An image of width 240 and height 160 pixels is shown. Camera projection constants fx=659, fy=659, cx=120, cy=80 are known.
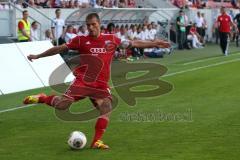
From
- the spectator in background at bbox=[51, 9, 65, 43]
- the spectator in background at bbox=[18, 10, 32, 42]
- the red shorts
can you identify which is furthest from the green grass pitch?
the spectator in background at bbox=[51, 9, 65, 43]

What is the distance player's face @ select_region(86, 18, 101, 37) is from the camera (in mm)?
10023

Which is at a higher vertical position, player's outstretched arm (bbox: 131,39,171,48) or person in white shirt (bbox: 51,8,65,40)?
player's outstretched arm (bbox: 131,39,171,48)

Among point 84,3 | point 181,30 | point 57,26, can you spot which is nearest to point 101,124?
point 57,26

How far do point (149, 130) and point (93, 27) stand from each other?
258 centimetres

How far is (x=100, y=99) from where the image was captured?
1045cm

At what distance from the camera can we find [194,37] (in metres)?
40.6

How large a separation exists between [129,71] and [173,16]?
1848 cm

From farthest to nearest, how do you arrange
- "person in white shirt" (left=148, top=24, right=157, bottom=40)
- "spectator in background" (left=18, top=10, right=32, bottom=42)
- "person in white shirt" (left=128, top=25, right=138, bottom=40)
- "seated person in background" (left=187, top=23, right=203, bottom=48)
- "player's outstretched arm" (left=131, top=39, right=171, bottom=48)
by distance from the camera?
"seated person in background" (left=187, top=23, right=203, bottom=48) → "person in white shirt" (left=148, top=24, right=157, bottom=40) → "person in white shirt" (left=128, top=25, right=138, bottom=40) → "spectator in background" (left=18, top=10, right=32, bottom=42) → "player's outstretched arm" (left=131, top=39, right=171, bottom=48)

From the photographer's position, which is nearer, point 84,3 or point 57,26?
point 57,26

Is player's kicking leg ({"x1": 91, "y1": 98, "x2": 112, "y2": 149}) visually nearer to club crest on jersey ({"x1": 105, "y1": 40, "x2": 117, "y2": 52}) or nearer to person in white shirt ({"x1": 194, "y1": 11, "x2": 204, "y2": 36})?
club crest on jersey ({"x1": 105, "y1": 40, "x2": 117, "y2": 52})

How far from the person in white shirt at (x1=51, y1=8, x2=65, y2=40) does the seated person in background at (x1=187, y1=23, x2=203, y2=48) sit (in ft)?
42.0

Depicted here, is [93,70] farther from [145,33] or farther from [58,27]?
[145,33]

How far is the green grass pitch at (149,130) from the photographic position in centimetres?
971

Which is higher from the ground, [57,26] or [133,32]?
[57,26]
